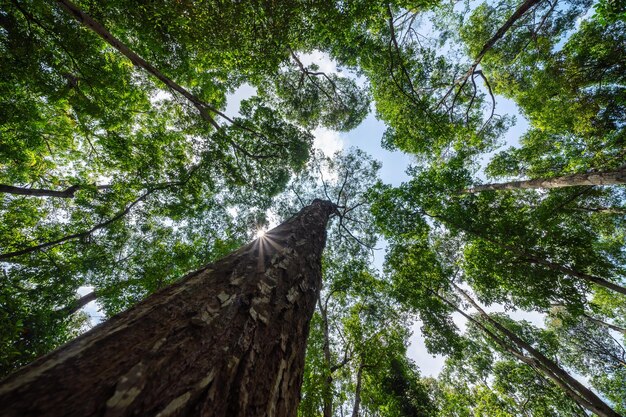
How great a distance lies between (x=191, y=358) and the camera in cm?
101

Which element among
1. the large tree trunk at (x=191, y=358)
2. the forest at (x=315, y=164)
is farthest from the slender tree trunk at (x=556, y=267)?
the large tree trunk at (x=191, y=358)

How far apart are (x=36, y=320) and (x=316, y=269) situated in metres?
8.45

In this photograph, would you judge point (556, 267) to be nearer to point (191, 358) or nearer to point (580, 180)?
point (580, 180)

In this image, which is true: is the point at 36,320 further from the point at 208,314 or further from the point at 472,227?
the point at 472,227

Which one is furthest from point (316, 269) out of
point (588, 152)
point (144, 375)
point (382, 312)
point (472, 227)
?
point (588, 152)

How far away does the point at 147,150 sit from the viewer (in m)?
8.55

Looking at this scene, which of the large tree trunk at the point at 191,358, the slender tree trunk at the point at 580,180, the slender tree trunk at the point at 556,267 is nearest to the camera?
the large tree trunk at the point at 191,358

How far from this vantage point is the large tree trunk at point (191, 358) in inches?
27.5

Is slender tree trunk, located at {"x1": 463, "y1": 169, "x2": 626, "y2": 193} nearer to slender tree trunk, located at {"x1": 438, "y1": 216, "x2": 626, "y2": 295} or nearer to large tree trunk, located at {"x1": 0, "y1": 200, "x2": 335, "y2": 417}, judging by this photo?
slender tree trunk, located at {"x1": 438, "y1": 216, "x2": 626, "y2": 295}

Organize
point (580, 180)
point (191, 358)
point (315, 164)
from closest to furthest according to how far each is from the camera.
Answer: point (191, 358), point (580, 180), point (315, 164)

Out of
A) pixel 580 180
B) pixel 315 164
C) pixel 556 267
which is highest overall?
pixel 315 164

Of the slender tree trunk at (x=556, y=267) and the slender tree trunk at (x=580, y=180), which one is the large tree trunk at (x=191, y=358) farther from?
the slender tree trunk at (x=556, y=267)

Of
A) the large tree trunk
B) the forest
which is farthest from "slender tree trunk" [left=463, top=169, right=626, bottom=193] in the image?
the large tree trunk

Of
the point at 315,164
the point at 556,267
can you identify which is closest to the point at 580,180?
the point at 556,267
